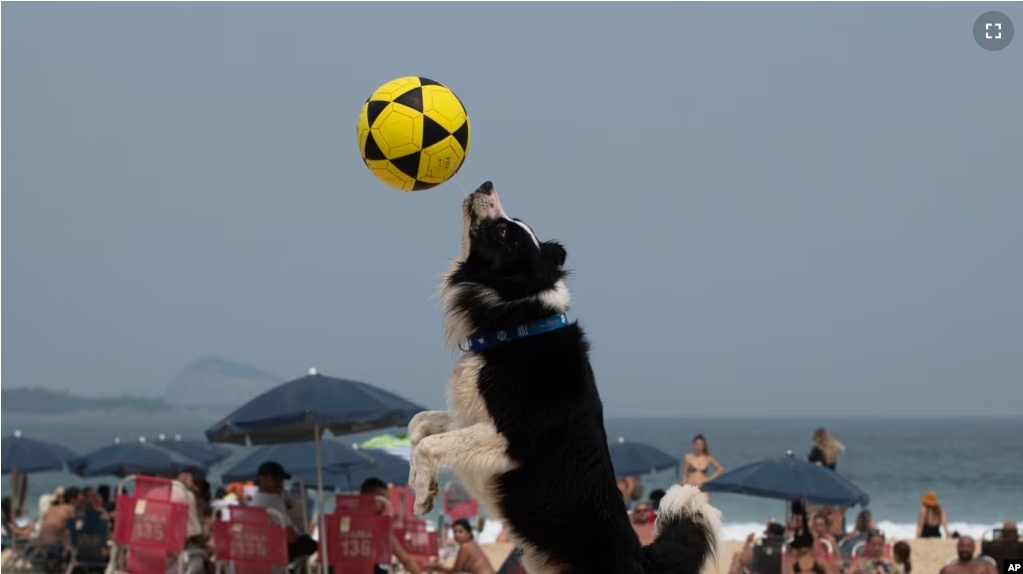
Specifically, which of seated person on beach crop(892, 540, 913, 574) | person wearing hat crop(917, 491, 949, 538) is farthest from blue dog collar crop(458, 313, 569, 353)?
person wearing hat crop(917, 491, 949, 538)

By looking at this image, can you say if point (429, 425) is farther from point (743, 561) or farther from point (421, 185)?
point (743, 561)

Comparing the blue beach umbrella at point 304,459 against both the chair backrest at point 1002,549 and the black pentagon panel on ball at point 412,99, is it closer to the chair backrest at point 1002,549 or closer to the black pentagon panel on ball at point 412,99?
the chair backrest at point 1002,549

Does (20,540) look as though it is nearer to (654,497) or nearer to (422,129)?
(654,497)

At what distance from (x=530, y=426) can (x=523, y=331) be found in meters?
0.39

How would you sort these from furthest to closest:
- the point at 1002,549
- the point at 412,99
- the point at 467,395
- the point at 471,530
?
the point at 471,530 → the point at 1002,549 → the point at 412,99 → the point at 467,395

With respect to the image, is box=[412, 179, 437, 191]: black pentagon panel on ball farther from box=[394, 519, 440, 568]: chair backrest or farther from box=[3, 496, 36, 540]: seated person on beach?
box=[3, 496, 36, 540]: seated person on beach

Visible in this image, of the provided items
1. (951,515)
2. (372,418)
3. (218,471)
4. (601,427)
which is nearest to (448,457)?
(601,427)

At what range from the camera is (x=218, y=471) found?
174 ft

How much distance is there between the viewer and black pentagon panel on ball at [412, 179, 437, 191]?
5.64 m

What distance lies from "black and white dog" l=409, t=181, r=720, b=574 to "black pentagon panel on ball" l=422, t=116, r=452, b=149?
0.44m

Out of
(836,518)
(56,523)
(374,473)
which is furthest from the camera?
(374,473)

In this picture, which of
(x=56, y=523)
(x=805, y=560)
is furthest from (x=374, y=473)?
(x=805, y=560)

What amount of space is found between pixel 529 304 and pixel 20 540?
13.4 metres

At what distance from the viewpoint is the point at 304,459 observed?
14383 mm
